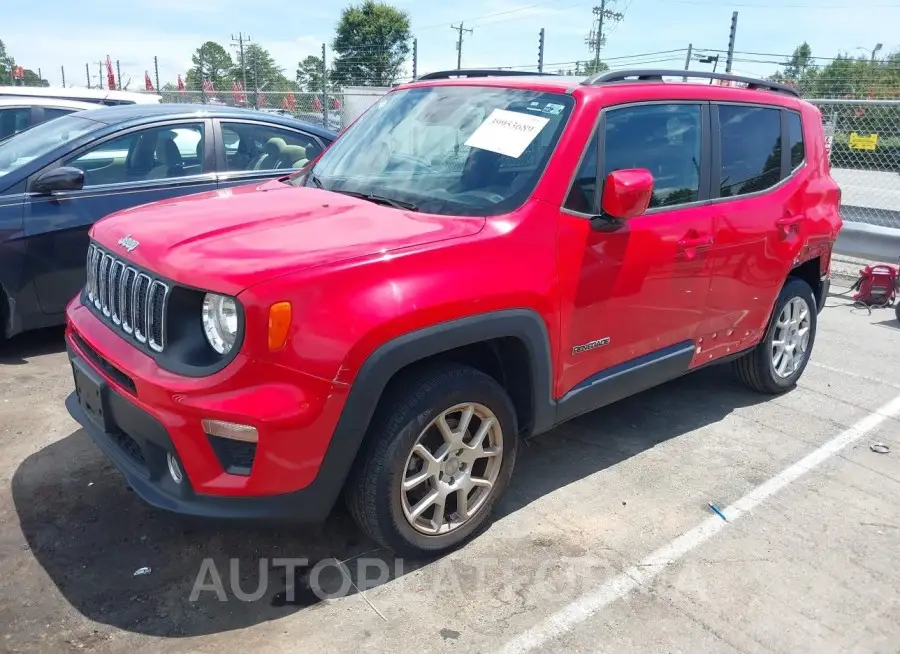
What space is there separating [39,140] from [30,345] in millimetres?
1507

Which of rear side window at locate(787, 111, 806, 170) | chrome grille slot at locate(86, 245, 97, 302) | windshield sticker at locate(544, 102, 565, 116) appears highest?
windshield sticker at locate(544, 102, 565, 116)

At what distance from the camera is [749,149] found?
4.23 metres

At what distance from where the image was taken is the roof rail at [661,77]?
11.5 ft

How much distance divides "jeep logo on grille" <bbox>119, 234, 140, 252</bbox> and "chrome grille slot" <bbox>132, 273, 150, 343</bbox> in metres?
0.17

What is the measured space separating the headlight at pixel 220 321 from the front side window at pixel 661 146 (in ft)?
5.87

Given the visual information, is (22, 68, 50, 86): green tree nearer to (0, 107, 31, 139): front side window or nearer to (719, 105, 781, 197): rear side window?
(0, 107, 31, 139): front side window

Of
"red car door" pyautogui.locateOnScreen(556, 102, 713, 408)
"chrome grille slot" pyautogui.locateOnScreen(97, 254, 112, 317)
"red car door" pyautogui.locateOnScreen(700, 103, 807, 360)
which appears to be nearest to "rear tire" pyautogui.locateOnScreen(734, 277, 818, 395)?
"red car door" pyautogui.locateOnScreen(700, 103, 807, 360)

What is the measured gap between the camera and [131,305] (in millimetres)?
2811

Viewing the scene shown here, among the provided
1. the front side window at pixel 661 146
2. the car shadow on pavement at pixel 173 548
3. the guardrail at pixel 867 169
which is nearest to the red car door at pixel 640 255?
the front side window at pixel 661 146

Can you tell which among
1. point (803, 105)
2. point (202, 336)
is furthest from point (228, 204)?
point (803, 105)

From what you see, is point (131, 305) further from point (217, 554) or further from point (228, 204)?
point (217, 554)

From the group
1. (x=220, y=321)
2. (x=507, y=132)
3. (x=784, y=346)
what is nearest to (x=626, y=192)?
(x=507, y=132)

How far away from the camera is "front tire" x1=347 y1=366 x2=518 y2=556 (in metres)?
2.74

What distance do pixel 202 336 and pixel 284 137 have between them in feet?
13.0
